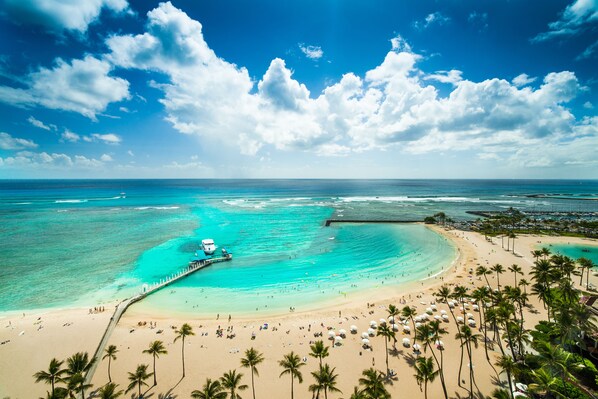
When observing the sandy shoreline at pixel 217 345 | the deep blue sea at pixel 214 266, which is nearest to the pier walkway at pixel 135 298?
the sandy shoreline at pixel 217 345

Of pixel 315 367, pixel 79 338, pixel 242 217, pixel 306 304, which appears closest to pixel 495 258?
pixel 306 304

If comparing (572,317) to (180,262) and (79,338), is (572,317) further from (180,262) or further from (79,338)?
(180,262)

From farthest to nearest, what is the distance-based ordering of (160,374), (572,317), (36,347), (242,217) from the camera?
(242,217)
(36,347)
(160,374)
(572,317)

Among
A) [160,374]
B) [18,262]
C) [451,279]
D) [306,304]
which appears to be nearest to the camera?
[160,374]

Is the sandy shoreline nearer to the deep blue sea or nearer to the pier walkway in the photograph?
the pier walkway

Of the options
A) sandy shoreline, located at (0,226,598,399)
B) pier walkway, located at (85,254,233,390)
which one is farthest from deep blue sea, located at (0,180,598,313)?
sandy shoreline, located at (0,226,598,399)

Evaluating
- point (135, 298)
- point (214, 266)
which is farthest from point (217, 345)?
point (214, 266)
